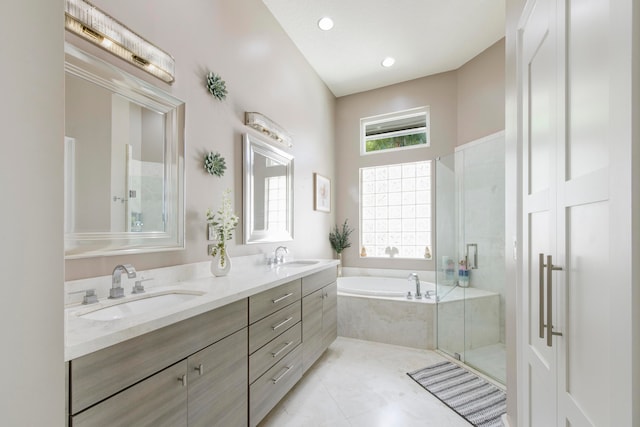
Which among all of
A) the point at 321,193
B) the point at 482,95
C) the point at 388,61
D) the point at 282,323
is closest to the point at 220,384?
the point at 282,323

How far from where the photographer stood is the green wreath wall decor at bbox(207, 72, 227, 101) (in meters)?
2.05

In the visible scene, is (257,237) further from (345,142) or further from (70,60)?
(345,142)

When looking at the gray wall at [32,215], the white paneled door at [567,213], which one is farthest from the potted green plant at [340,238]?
the gray wall at [32,215]

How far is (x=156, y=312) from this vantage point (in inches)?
42.6

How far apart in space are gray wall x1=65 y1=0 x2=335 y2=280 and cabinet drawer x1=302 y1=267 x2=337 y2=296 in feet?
1.80

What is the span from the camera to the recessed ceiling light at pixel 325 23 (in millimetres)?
2916

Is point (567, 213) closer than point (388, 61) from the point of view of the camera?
Yes

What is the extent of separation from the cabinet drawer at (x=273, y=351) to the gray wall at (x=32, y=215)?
1119 millimetres

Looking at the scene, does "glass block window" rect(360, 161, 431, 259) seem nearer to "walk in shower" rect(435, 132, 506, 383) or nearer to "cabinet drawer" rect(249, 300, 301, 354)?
"walk in shower" rect(435, 132, 506, 383)

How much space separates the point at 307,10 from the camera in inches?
110

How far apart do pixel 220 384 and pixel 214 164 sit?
137 cm

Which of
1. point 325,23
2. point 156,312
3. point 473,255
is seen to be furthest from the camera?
point 473,255

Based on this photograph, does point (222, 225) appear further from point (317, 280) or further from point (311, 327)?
point (311, 327)

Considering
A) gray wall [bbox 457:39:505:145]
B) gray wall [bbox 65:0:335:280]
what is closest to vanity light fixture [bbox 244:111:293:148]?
gray wall [bbox 65:0:335:280]
